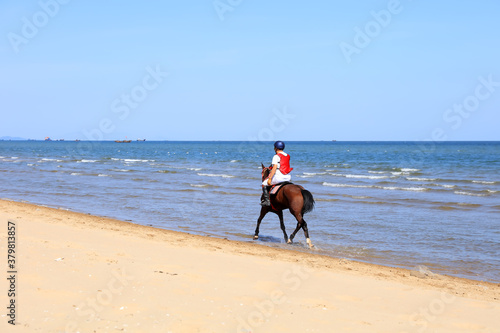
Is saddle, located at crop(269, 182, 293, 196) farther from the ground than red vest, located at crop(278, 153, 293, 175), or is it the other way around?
red vest, located at crop(278, 153, 293, 175)

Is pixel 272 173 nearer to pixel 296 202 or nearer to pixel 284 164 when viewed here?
pixel 284 164

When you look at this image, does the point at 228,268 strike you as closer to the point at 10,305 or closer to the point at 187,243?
the point at 187,243

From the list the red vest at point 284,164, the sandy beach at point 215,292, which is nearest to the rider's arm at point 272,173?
the red vest at point 284,164

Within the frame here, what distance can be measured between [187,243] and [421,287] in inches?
212

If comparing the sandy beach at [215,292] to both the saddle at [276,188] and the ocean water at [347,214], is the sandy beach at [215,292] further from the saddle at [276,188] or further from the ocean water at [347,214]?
the saddle at [276,188]

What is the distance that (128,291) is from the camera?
6.53 m

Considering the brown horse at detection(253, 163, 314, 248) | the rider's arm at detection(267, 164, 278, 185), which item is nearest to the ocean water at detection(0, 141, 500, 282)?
the brown horse at detection(253, 163, 314, 248)

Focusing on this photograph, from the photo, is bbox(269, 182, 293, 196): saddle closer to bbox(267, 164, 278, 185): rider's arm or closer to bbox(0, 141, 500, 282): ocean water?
bbox(267, 164, 278, 185): rider's arm

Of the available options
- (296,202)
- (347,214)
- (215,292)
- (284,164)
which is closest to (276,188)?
(284,164)

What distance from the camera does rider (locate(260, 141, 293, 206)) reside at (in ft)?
40.4

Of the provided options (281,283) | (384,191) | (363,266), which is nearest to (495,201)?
(384,191)

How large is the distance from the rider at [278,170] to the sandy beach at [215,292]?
8.29 ft

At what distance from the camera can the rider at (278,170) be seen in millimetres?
12312

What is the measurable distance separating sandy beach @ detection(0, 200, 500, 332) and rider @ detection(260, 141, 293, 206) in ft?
8.29
